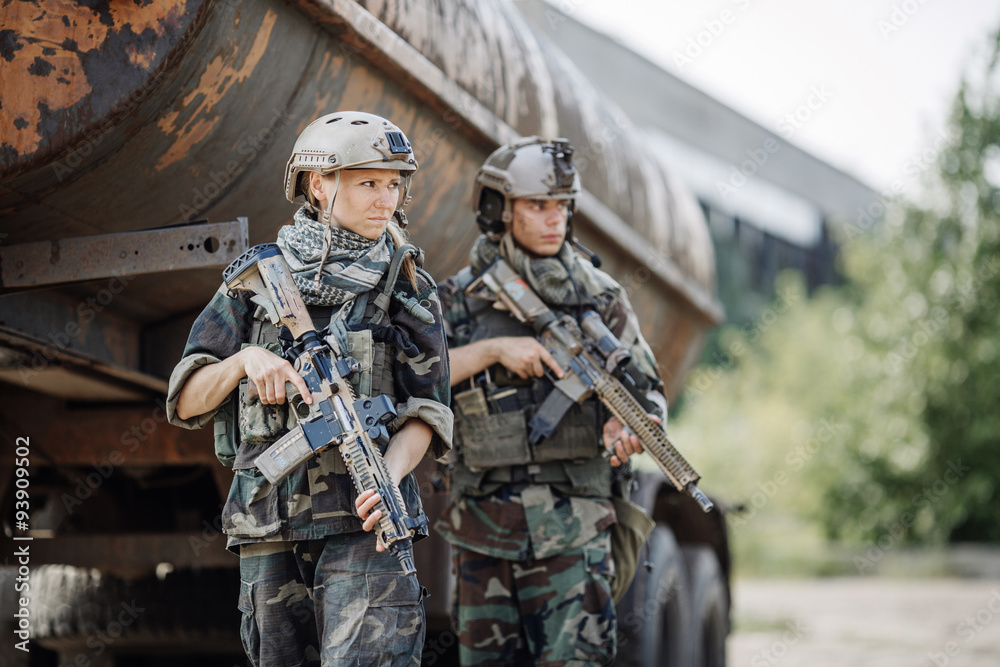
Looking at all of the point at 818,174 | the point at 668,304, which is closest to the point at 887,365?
the point at 668,304

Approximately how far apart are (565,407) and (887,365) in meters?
11.8

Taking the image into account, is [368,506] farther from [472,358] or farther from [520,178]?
[520,178]

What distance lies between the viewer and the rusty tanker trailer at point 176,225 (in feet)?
8.43

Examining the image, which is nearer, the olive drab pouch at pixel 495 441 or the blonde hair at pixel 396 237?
the blonde hair at pixel 396 237

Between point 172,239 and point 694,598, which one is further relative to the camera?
point 694,598

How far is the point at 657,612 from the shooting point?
4.64 meters

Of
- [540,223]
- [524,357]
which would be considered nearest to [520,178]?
[540,223]

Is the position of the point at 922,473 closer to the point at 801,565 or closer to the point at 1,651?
the point at 801,565

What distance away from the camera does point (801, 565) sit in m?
15.2

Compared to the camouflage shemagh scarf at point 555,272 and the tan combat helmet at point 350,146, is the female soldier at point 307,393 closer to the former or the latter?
the tan combat helmet at point 350,146

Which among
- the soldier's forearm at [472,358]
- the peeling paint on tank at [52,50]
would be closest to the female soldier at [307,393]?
the peeling paint on tank at [52,50]

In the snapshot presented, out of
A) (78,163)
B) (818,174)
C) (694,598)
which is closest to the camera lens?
(78,163)

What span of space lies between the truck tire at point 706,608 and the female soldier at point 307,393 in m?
3.20

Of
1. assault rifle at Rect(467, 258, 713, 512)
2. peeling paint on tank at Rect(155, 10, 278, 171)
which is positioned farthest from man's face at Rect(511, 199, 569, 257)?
peeling paint on tank at Rect(155, 10, 278, 171)
